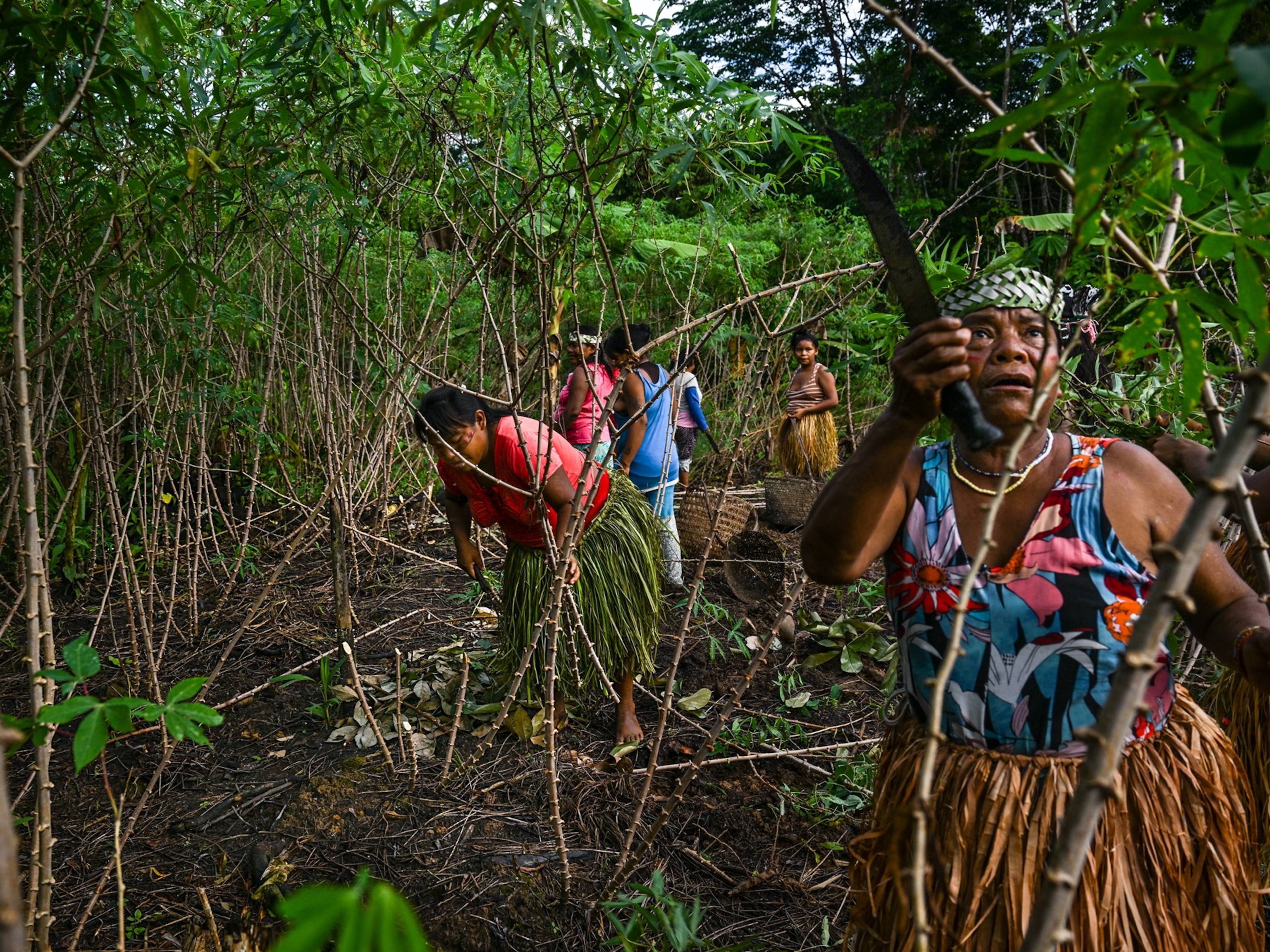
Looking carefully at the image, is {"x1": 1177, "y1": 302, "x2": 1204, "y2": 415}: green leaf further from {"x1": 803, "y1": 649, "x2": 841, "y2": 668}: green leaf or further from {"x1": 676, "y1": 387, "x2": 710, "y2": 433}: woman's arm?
{"x1": 676, "y1": 387, "x2": 710, "y2": 433}: woman's arm

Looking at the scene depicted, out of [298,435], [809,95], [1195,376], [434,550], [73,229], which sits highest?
[809,95]

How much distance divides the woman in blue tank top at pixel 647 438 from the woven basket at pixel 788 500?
1.11 meters

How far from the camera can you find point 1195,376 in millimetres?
836

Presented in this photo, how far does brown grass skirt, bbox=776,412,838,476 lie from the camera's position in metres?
7.11

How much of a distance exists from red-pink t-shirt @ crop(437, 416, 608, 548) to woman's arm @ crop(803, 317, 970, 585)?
4.53 feet

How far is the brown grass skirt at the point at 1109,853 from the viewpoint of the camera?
4.25 ft

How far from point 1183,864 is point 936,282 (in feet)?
3.62

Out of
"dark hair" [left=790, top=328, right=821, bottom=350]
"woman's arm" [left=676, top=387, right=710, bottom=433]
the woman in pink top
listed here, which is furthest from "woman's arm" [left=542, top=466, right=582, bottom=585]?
"dark hair" [left=790, top=328, right=821, bottom=350]

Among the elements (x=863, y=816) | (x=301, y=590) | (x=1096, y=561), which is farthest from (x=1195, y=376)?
(x=301, y=590)

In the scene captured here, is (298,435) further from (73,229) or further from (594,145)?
(594,145)

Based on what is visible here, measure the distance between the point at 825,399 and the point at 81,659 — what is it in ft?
19.4

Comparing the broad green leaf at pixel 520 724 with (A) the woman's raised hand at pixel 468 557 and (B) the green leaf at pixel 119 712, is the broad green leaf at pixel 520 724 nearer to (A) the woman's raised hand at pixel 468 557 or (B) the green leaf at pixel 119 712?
(A) the woman's raised hand at pixel 468 557

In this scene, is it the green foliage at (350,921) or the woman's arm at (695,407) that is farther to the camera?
the woman's arm at (695,407)

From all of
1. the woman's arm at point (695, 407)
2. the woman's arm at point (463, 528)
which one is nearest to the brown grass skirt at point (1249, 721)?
the woman's arm at point (463, 528)
